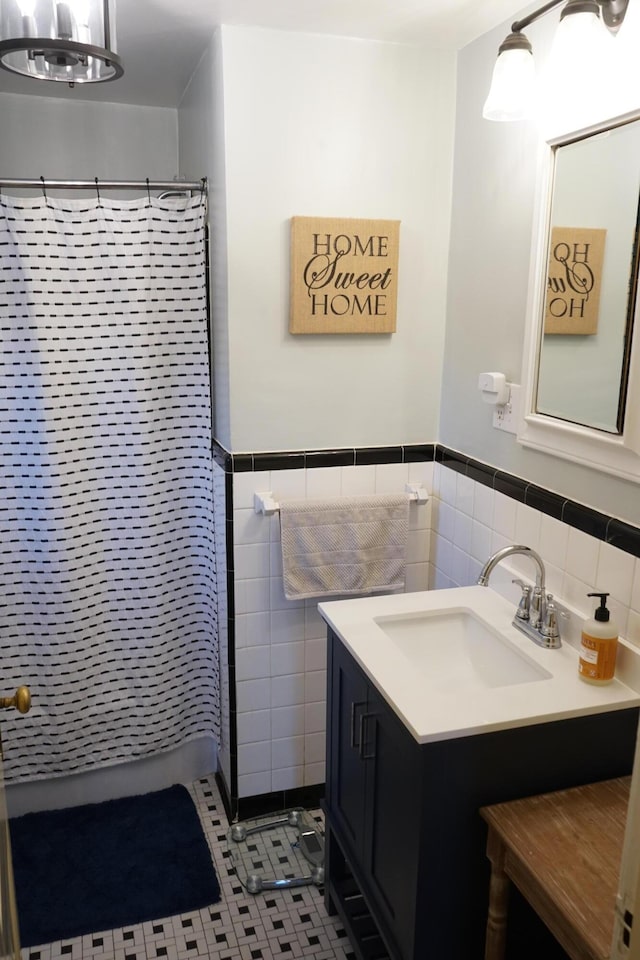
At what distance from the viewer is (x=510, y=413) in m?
2.00

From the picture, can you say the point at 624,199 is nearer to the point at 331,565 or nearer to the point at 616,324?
the point at 616,324

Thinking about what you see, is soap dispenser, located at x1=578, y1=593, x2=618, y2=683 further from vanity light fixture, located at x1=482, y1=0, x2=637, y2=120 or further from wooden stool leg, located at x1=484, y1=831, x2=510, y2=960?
vanity light fixture, located at x1=482, y1=0, x2=637, y2=120

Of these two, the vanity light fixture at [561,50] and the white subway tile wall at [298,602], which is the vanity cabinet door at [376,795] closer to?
the white subway tile wall at [298,602]

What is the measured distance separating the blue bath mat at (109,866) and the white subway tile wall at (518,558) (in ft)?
3.66

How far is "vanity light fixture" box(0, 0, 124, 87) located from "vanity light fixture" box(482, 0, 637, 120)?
807 mm

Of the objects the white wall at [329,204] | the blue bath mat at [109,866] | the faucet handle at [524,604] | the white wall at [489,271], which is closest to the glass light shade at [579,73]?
the white wall at [489,271]

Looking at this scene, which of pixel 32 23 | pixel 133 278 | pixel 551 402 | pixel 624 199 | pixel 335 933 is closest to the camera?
pixel 32 23

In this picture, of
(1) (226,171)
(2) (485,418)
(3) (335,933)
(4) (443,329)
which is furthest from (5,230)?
(3) (335,933)

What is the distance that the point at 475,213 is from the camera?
7.04 ft

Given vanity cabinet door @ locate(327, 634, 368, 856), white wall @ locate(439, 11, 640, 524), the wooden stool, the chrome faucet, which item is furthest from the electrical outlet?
the wooden stool

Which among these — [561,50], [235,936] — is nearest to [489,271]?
[561,50]

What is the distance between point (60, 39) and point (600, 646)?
5.09ft

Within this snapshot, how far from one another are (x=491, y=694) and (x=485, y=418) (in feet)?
2.73

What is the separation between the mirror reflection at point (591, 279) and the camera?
1.57m
